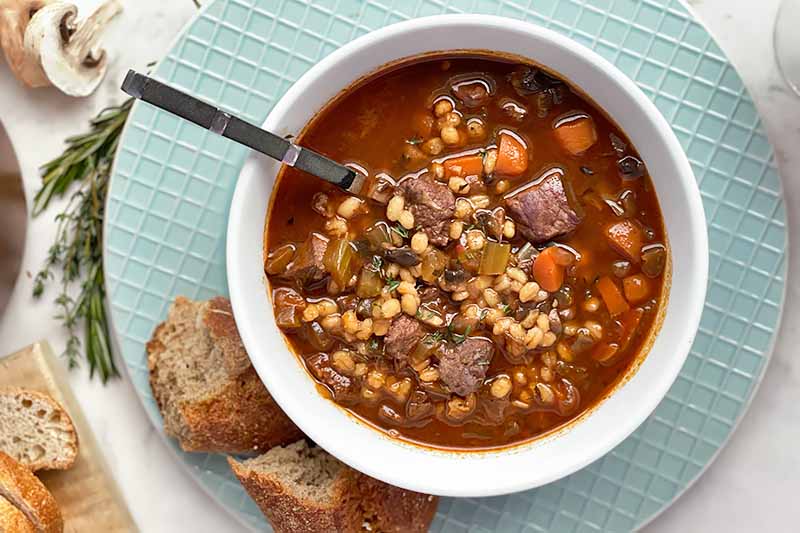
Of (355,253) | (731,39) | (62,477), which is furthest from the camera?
(62,477)

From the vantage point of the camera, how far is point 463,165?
10.2 feet

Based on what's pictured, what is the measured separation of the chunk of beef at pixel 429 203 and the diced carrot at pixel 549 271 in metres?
0.33

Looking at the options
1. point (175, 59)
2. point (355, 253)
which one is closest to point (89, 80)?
point (175, 59)

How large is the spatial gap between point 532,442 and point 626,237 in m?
0.77

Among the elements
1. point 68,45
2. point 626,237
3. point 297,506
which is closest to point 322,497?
point 297,506

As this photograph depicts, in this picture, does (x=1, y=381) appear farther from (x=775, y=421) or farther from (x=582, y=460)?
(x=775, y=421)

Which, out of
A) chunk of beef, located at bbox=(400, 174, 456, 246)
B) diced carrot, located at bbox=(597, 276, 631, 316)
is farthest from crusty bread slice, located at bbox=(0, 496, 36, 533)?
diced carrot, located at bbox=(597, 276, 631, 316)

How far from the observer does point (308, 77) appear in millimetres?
2943

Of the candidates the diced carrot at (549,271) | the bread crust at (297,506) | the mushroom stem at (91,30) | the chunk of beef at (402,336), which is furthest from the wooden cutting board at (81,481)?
the diced carrot at (549,271)

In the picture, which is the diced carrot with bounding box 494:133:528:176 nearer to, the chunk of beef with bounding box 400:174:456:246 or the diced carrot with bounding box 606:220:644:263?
the chunk of beef with bounding box 400:174:456:246

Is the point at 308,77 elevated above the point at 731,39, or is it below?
below

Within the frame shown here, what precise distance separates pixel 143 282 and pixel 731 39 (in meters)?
2.45

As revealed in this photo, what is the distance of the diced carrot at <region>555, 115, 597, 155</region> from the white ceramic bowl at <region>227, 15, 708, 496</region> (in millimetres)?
83

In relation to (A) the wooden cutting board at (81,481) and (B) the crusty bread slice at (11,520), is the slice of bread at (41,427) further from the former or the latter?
(B) the crusty bread slice at (11,520)
